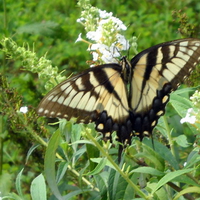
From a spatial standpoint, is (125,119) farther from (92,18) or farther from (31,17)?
(31,17)

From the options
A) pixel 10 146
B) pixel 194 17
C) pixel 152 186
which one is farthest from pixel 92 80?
pixel 194 17

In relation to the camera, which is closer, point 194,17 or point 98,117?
point 98,117

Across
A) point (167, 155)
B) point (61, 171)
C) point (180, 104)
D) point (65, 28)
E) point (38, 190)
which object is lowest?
point (38, 190)

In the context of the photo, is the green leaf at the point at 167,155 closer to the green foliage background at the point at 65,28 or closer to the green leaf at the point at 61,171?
the green leaf at the point at 61,171

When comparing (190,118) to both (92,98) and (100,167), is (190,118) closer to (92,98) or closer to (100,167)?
(100,167)

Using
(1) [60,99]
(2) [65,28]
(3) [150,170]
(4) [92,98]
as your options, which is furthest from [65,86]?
(2) [65,28]

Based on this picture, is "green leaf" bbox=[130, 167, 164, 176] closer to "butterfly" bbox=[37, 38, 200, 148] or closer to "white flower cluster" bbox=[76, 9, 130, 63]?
"butterfly" bbox=[37, 38, 200, 148]

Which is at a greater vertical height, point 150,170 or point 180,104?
point 180,104

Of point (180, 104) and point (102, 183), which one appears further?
point (180, 104)
